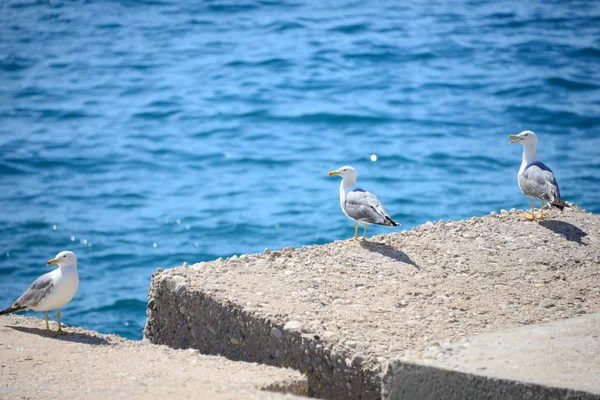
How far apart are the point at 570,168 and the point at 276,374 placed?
8.39 m

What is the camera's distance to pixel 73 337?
178 inches

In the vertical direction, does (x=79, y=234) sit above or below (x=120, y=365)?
below

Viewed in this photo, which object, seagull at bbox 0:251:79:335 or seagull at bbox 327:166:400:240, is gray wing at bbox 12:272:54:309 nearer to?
seagull at bbox 0:251:79:335

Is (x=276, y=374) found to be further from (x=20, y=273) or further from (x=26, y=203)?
(x=26, y=203)

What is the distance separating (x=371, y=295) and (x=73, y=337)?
5.30 feet

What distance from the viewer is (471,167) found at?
11.3 m

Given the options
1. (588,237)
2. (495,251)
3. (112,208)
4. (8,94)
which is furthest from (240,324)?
(8,94)

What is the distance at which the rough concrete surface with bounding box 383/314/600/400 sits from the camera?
2977 millimetres

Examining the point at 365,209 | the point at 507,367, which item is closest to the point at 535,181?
the point at 365,209

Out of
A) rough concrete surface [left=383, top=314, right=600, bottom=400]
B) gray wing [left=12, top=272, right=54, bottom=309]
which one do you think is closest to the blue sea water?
gray wing [left=12, top=272, right=54, bottom=309]

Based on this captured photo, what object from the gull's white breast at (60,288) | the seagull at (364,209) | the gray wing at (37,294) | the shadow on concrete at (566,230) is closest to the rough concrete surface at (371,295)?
the shadow on concrete at (566,230)

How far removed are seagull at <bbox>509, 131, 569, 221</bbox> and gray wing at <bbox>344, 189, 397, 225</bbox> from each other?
40.4 inches

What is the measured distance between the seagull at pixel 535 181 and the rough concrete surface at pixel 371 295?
0.56 feet

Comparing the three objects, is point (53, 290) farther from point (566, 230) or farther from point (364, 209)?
point (566, 230)
